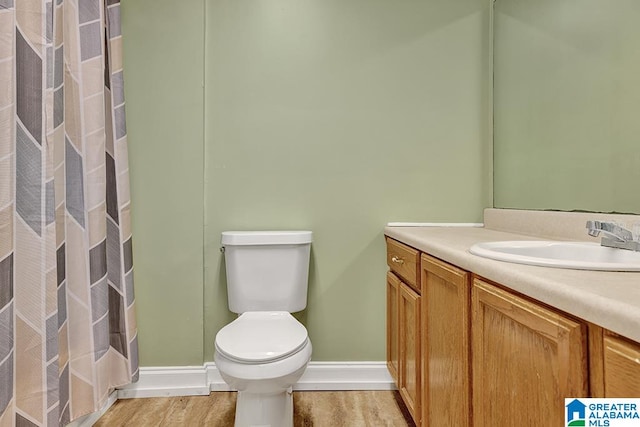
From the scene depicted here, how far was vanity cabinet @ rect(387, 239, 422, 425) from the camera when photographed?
149 cm

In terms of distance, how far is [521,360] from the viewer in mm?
788

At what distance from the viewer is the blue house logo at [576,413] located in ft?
2.01

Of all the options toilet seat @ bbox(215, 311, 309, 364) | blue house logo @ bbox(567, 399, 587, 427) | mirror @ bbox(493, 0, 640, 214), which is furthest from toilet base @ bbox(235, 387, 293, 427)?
mirror @ bbox(493, 0, 640, 214)

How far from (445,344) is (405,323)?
0.46m

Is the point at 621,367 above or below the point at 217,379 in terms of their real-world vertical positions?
above

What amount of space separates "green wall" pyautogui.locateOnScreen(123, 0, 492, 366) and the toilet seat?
1.22ft

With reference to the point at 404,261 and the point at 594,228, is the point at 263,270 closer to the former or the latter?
the point at 404,261

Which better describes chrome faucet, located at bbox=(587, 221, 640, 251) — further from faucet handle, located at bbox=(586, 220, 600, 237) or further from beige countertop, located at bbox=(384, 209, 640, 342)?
beige countertop, located at bbox=(384, 209, 640, 342)

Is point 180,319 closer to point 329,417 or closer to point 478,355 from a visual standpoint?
point 329,417

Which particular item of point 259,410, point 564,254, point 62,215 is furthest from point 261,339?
point 564,254

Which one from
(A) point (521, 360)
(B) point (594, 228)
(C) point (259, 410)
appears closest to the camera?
(A) point (521, 360)

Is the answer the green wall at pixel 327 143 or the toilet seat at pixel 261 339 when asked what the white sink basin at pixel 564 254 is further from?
the green wall at pixel 327 143

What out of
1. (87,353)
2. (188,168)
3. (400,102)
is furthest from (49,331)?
(400,102)

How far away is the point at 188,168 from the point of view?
1.98m
